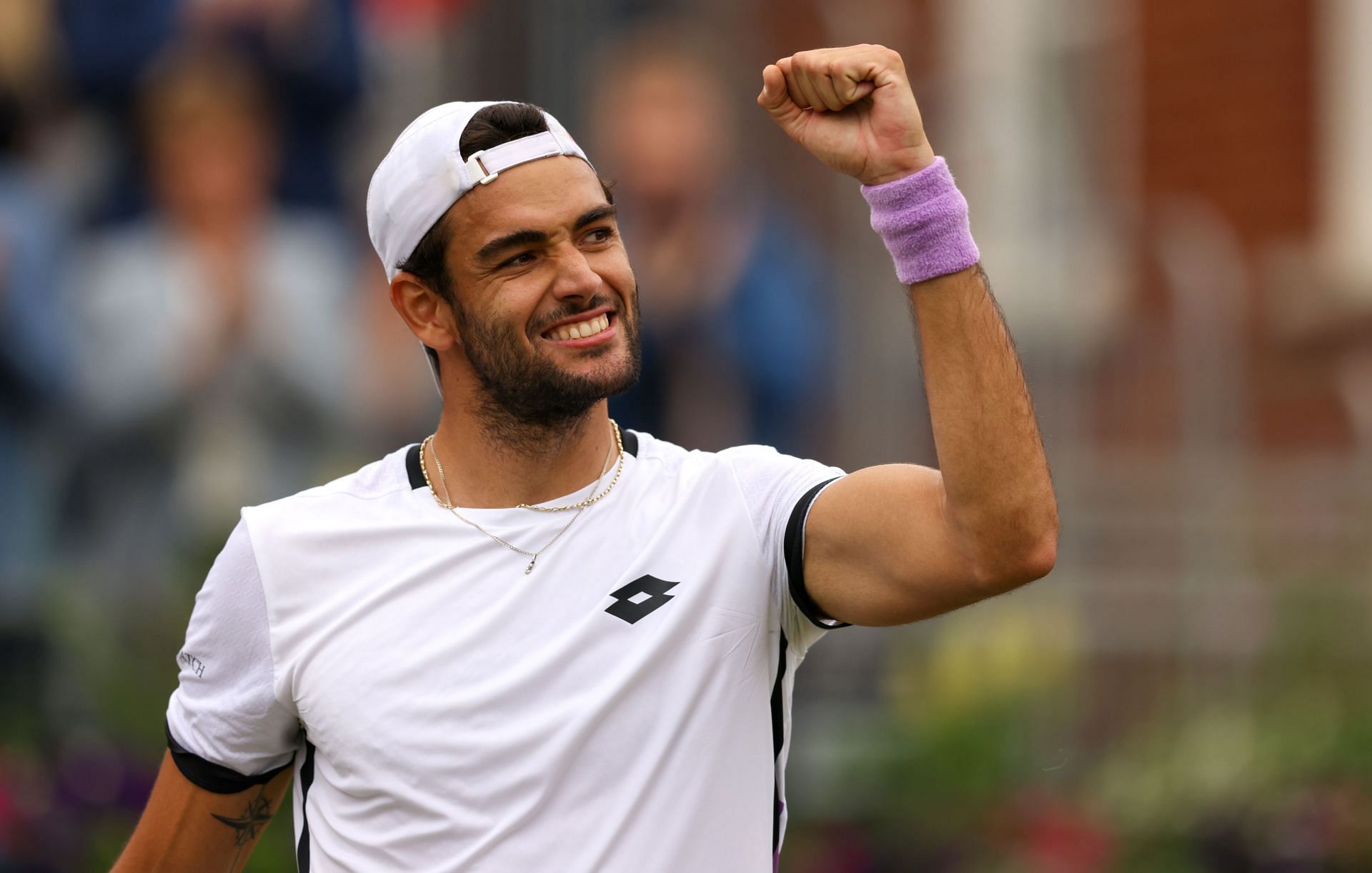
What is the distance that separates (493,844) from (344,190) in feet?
15.0

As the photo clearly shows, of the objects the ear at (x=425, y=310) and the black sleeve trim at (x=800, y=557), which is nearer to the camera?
the black sleeve trim at (x=800, y=557)

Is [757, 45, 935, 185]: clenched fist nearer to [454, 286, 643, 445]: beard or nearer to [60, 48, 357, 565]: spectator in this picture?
[454, 286, 643, 445]: beard

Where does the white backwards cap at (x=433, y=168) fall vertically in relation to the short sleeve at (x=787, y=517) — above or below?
above

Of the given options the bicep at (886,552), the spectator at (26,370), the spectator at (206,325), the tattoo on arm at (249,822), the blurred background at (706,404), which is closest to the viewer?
the bicep at (886,552)

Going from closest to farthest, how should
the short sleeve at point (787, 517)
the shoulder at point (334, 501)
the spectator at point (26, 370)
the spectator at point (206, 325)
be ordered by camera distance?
the short sleeve at point (787, 517)
the shoulder at point (334, 501)
the spectator at point (26, 370)
the spectator at point (206, 325)

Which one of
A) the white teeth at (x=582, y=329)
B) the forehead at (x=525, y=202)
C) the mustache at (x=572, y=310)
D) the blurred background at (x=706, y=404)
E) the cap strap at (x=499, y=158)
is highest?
the cap strap at (x=499, y=158)

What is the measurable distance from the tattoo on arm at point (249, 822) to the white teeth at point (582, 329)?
1086 millimetres

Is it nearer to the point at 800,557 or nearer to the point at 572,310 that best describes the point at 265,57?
the point at 572,310

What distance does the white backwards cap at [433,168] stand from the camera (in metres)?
3.91

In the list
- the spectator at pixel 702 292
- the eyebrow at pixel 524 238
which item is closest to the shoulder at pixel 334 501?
the eyebrow at pixel 524 238

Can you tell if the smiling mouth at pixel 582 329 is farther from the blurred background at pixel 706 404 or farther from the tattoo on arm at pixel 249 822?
the blurred background at pixel 706 404

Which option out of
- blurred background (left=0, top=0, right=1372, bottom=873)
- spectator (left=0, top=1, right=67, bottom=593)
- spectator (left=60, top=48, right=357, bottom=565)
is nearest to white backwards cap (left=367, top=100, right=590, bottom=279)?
blurred background (left=0, top=0, right=1372, bottom=873)

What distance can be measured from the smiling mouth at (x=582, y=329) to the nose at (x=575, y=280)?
47 millimetres

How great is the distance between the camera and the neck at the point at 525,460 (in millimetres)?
3947
